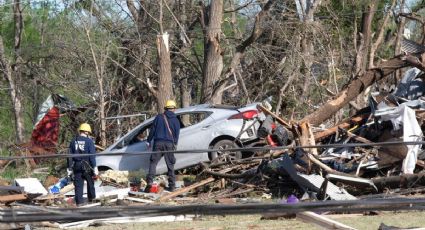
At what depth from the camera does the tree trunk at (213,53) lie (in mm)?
25484

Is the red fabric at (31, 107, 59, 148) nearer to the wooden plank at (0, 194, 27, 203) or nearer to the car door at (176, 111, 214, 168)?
the car door at (176, 111, 214, 168)

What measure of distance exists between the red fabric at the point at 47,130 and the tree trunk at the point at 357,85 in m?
9.34

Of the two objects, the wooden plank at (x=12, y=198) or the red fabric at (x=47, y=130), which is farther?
the red fabric at (x=47, y=130)

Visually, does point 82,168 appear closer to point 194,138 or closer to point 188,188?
point 188,188

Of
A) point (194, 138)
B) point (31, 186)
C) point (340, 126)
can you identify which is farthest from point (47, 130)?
point (340, 126)

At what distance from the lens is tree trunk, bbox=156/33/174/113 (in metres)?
23.7

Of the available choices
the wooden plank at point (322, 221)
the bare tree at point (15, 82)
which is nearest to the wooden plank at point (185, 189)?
the wooden plank at point (322, 221)

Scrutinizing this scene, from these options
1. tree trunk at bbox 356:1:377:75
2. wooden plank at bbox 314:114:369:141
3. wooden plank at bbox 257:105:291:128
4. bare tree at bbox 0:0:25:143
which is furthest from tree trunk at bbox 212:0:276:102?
bare tree at bbox 0:0:25:143

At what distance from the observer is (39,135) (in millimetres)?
25641

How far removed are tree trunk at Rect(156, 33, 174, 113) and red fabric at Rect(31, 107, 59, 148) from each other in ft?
11.5

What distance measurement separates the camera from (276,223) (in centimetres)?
1220

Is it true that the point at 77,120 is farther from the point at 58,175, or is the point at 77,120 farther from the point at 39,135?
the point at 58,175

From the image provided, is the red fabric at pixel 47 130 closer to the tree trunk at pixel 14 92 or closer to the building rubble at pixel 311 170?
the tree trunk at pixel 14 92

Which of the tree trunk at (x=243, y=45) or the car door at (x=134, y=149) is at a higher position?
the tree trunk at (x=243, y=45)
